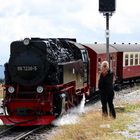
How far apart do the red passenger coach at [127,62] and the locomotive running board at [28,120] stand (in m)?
15.4

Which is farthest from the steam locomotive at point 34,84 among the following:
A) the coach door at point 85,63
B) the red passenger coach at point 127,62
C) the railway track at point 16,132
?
the red passenger coach at point 127,62

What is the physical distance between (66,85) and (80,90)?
2.76 m

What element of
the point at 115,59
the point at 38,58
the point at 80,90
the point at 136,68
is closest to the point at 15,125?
the point at 38,58

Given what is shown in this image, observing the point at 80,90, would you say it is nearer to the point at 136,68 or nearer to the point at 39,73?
the point at 39,73

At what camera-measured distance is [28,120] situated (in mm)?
14289

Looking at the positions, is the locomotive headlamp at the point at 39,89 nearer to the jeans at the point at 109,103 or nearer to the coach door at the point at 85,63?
the jeans at the point at 109,103

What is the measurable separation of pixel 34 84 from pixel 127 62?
16.7 metres

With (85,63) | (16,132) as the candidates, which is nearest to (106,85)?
(16,132)

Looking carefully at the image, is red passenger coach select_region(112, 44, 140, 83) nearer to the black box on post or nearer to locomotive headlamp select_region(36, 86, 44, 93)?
the black box on post

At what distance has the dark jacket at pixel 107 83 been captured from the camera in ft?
46.4

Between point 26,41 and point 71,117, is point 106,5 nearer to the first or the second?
point 26,41

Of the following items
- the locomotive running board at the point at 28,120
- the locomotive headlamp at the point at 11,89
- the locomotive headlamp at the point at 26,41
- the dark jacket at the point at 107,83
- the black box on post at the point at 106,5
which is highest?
the black box on post at the point at 106,5

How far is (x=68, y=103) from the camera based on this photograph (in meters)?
16.6

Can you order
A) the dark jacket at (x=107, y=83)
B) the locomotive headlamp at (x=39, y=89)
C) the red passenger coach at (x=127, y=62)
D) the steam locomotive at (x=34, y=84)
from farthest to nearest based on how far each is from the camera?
the red passenger coach at (x=127, y=62) → the locomotive headlamp at (x=39, y=89) → the steam locomotive at (x=34, y=84) → the dark jacket at (x=107, y=83)
